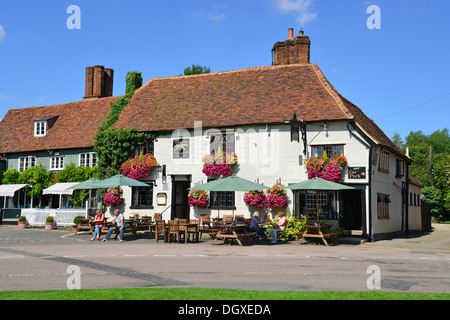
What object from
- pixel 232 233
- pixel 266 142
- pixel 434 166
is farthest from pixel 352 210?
pixel 434 166

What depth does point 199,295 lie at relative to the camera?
731 centimetres

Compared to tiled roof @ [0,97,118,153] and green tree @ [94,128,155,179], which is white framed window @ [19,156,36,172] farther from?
green tree @ [94,128,155,179]

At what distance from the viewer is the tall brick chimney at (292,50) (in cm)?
2700

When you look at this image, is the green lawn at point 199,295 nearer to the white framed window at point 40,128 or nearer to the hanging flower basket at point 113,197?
the hanging flower basket at point 113,197

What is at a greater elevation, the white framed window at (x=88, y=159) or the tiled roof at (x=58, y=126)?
the tiled roof at (x=58, y=126)

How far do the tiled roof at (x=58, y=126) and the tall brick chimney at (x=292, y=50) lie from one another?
12.2 meters

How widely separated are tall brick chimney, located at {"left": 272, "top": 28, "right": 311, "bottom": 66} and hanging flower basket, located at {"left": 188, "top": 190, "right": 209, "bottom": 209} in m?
10.3

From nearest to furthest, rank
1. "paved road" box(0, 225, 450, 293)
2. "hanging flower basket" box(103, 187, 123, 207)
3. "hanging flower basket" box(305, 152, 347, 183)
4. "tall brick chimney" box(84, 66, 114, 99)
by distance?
1. "paved road" box(0, 225, 450, 293)
2. "hanging flower basket" box(305, 152, 347, 183)
3. "hanging flower basket" box(103, 187, 123, 207)
4. "tall brick chimney" box(84, 66, 114, 99)

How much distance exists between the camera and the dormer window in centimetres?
3166

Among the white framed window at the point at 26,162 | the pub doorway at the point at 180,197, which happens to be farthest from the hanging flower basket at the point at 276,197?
the white framed window at the point at 26,162

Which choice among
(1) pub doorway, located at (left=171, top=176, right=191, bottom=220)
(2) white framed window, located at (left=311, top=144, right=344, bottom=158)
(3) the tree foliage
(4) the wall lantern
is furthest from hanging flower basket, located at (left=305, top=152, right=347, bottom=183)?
(3) the tree foliage

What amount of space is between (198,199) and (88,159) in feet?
30.2
